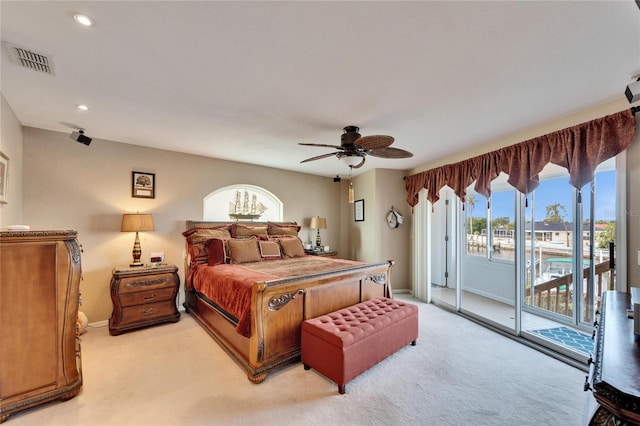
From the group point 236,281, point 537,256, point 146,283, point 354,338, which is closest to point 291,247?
point 236,281

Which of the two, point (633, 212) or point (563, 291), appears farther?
point (563, 291)

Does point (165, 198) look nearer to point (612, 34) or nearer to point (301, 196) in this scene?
point (301, 196)

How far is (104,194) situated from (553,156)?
5.43 meters

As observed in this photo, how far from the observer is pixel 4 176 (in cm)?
237

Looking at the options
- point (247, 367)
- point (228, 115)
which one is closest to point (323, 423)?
point (247, 367)

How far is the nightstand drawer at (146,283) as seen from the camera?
10.4 feet

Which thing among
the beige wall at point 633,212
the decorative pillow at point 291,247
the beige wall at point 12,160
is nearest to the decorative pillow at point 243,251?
the decorative pillow at point 291,247

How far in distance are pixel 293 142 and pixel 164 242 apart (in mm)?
2461

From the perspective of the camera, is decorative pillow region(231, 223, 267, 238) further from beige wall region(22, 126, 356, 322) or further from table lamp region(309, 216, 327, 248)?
table lamp region(309, 216, 327, 248)

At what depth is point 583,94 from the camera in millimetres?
2193

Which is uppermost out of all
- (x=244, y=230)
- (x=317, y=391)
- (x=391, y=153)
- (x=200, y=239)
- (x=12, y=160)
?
(x=391, y=153)

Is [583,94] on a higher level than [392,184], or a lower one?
higher

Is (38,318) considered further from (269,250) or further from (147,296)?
(269,250)

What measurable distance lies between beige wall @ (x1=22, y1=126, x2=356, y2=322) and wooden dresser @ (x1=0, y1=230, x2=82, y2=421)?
173cm
